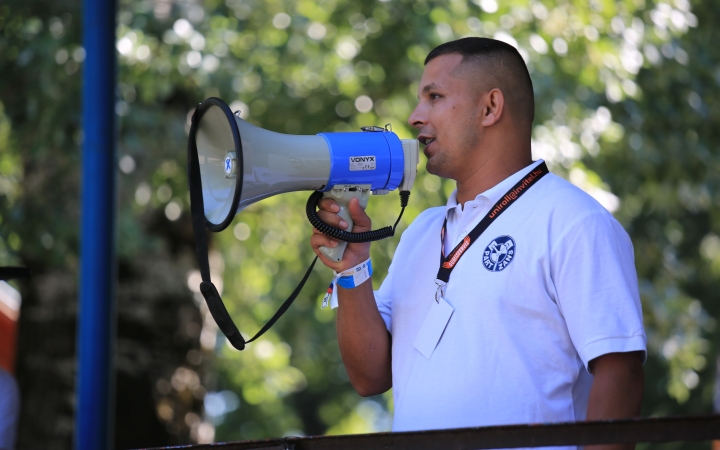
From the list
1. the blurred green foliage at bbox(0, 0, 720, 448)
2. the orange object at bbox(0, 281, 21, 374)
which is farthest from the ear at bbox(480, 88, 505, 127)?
the orange object at bbox(0, 281, 21, 374)

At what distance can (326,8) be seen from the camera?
20.8 feet

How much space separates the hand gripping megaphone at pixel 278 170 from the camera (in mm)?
2232

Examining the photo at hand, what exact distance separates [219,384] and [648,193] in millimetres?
10326

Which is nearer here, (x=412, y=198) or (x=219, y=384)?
(x=412, y=198)

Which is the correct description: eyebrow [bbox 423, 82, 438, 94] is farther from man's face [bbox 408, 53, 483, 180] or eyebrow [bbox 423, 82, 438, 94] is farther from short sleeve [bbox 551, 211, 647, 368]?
short sleeve [bbox 551, 211, 647, 368]

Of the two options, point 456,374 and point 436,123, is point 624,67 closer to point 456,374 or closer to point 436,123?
point 436,123

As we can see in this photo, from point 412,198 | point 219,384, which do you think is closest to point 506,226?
point 412,198

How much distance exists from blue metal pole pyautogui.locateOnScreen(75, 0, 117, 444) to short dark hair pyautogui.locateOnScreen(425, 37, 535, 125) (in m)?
1.68

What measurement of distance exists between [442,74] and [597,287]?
79cm

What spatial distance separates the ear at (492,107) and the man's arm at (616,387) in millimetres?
739

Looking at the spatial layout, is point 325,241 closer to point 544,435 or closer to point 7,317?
point 544,435

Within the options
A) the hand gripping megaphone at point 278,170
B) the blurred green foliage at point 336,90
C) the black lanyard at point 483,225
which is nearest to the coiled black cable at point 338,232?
the hand gripping megaphone at point 278,170

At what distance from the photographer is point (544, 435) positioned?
146 centimetres

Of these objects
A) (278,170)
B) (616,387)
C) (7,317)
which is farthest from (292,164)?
(7,317)
